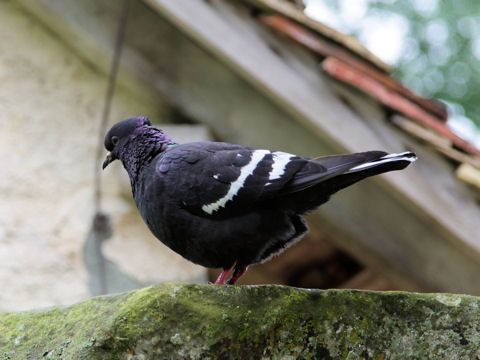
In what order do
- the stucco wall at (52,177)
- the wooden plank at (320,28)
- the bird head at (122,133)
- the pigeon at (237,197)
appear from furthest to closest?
the stucco wall at (52,177) < the wooden plank at (320,28) < the bird head at (122,133) < the pigeon at (237,197)

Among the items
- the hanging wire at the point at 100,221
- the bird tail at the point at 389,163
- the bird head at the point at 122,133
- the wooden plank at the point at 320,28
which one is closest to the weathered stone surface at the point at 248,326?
the bird tail at the point at 389,163

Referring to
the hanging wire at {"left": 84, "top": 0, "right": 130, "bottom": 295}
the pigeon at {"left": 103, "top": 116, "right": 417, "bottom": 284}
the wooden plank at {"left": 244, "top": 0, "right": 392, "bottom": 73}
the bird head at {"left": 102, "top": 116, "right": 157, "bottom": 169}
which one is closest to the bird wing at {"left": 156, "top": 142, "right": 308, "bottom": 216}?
the pigeon at {"left": 103, "top": 116, "right": 417, "bottom": 284}

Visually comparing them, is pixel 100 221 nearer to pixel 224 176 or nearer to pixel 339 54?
pixel 339 54

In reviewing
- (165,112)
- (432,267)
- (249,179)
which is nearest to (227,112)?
(165,112)

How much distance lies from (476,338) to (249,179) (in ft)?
3.22

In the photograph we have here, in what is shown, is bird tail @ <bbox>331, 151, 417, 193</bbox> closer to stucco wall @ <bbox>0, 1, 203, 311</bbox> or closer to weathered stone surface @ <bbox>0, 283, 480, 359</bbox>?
weathered stone surface @ <bbox>0, 283, 480, 359</bbox>

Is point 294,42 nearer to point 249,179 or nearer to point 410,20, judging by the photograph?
point 249,179

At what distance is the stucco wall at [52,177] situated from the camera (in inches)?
168

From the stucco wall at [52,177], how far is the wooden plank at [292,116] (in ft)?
0.73

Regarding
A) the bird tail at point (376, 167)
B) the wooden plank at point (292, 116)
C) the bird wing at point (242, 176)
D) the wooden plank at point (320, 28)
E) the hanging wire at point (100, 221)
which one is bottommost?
the hanging wire at point (100, 221)

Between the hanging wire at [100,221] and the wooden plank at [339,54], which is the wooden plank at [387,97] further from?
the hanging wire at [100,221]

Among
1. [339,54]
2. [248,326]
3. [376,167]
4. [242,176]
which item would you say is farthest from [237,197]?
[339,54]

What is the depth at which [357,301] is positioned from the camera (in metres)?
2.03

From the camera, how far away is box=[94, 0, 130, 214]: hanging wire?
4.48 m
